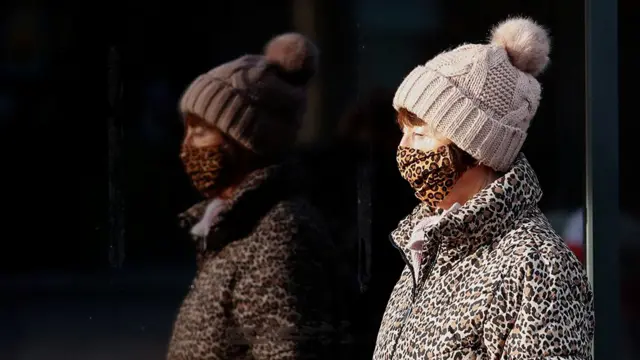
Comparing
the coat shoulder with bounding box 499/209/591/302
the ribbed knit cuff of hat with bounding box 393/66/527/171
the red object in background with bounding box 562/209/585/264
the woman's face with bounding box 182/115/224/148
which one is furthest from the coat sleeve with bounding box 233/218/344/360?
the coat shoulder with bounding box 499/209/591/302

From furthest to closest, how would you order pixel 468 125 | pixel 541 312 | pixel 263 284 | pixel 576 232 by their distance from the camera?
1. pixel 576 232
2. pixel 263 284
3. pixel 468 125
4. pixel 541 312

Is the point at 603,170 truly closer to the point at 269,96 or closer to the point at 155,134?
the point at 269,96

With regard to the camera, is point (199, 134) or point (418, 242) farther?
point (199, 134)

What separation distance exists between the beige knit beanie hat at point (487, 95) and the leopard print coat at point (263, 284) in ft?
3.95

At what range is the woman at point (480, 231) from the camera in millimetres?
2658

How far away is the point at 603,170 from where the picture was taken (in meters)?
4.21

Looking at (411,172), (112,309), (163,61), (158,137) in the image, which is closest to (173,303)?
(112,309)

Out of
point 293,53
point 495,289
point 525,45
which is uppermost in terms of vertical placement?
point 525,45

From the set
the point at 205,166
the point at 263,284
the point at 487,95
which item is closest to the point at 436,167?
the point at 487,95

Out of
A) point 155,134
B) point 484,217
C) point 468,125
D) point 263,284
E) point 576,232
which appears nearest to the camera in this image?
point 484,217

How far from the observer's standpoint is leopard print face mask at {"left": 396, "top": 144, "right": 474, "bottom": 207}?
3006 mm

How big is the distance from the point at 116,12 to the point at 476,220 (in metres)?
1.99

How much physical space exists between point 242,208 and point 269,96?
0.40 meters

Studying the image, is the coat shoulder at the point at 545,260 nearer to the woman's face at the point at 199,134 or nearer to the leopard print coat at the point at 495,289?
the leopard print coat at the point at 495,289
